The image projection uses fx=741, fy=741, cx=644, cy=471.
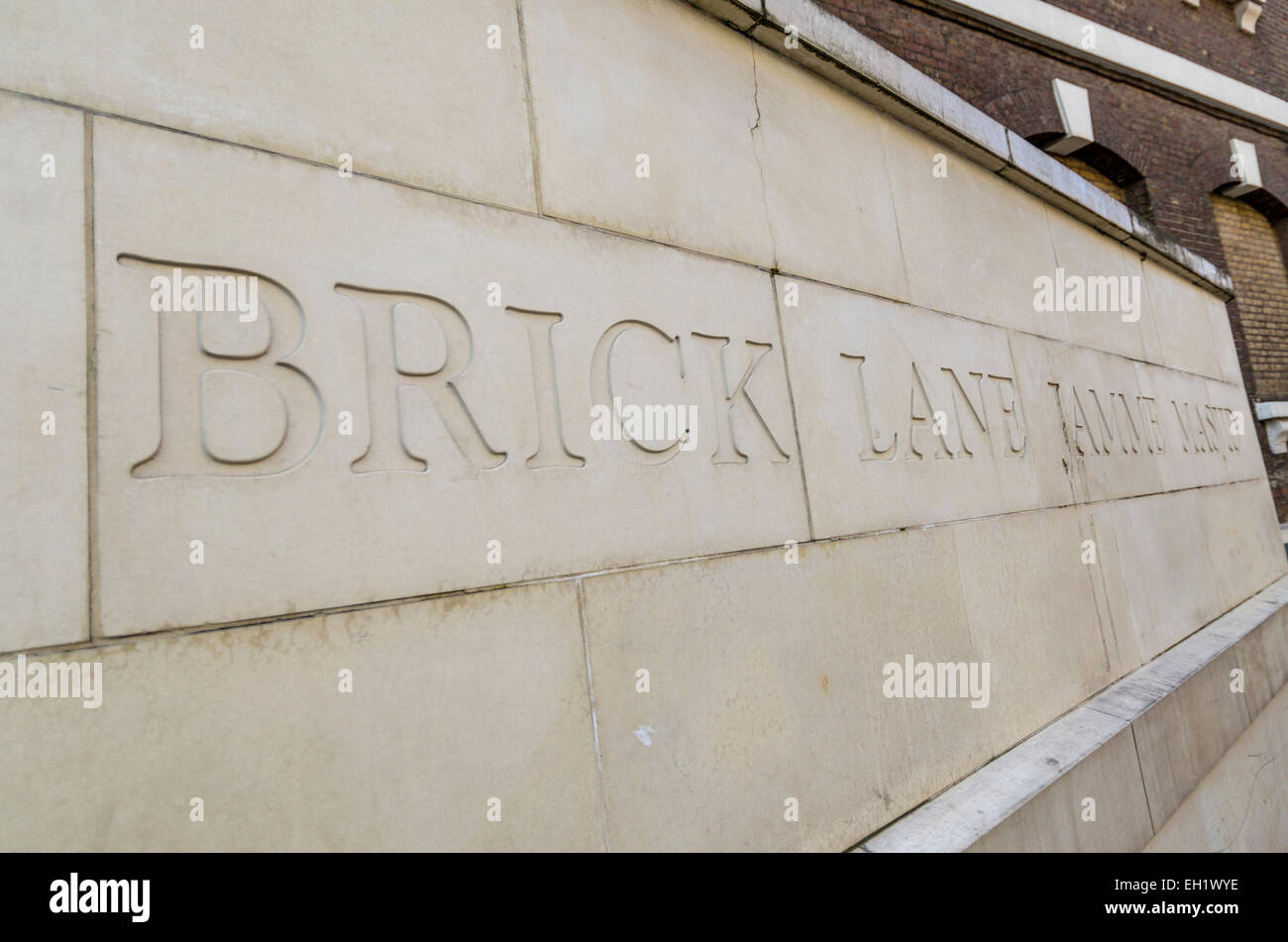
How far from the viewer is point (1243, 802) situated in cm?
446

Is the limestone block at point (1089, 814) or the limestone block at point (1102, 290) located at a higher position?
the limestone block at point (1102, 290)

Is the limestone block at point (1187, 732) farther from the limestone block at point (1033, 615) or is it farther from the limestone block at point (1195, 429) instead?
the limestone block at point (1195, 429)

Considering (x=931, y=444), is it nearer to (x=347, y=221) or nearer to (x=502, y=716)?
(x=502, y=716)

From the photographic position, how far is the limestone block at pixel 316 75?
1.34 metres

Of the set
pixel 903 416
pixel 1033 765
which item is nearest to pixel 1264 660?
pixel 1033 765

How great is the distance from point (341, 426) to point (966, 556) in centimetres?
244

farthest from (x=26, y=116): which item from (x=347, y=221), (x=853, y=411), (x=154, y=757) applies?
(x=853, y=411)

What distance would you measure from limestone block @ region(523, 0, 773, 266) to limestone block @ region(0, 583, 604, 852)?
3.77ft

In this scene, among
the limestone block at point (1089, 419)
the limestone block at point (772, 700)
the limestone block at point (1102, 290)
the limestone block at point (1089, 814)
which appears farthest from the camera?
the limestone block at point (1102, 290)

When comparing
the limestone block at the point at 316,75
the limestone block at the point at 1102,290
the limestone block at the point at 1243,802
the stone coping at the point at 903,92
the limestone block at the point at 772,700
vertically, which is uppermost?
the stone coping at the point at 903,92

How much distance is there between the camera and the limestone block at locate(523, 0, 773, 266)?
204 cm

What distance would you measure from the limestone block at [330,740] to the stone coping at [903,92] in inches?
86.9

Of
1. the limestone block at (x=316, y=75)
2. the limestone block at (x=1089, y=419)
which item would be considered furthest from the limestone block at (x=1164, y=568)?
the limestone block at (x=316, y=75)

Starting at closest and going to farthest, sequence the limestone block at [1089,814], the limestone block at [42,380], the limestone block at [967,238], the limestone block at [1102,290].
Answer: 1. the limestone block at [42,380]
2. the limestone block at [1089,814]
3. the limestone block at [967,238]
4. the limestone block at [1102,290]
